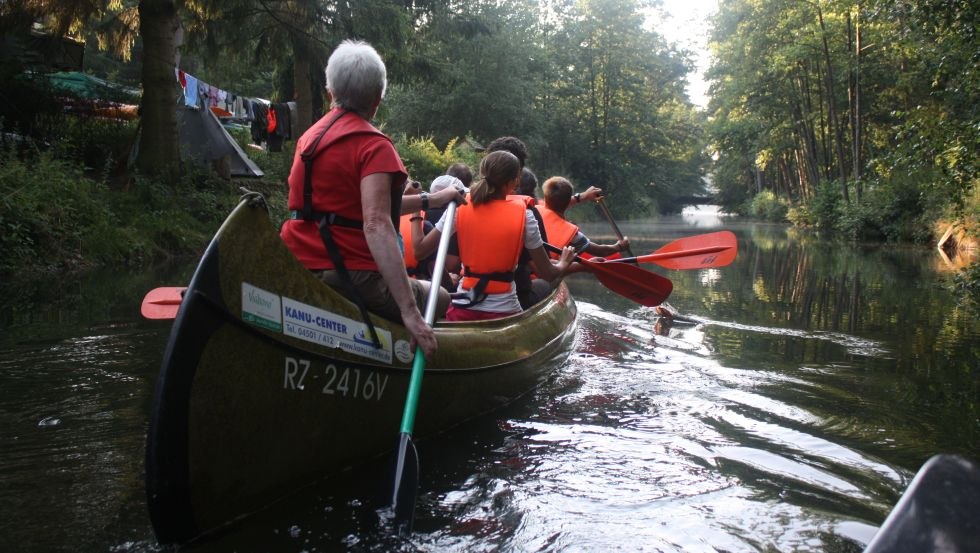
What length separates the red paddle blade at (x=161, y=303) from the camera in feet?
11.0

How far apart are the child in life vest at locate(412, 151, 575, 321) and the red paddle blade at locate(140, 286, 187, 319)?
1.72 meters

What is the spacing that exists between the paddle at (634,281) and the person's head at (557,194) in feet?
1.98

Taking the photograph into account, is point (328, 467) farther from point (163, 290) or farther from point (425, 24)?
point (425, 24)

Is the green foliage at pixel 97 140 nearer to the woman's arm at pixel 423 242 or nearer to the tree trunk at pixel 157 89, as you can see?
the tree trunk at pixel 157 89

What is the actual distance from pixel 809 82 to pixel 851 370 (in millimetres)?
25912

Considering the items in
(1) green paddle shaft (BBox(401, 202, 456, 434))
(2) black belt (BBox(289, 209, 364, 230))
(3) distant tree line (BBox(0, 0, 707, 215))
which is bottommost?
(1) green paddle shaft (BBox(401, 202, 456, 434))

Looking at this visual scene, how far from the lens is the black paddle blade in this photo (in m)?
2.87

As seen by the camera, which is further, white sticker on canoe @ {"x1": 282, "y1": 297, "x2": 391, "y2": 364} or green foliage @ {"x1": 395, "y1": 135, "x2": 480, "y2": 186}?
green foliage @ {"x1": 395, "y1": 135, "x2": 480, "y2": 186}

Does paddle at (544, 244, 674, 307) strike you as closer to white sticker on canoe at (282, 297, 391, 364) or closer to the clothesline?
white sticker on canoe at (282, 297, 391, 364)

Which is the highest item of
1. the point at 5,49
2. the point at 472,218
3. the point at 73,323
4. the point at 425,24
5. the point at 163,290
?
the point at 425,24

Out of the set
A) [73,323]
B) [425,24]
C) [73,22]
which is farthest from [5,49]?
[73,323]

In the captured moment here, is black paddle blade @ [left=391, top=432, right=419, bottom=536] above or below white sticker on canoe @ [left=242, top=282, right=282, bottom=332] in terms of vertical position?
below

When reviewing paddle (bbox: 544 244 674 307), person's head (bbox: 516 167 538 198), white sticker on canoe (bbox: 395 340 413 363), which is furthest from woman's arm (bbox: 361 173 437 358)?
person's head (bbox: 516 167 538 198)

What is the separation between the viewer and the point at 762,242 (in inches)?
896
